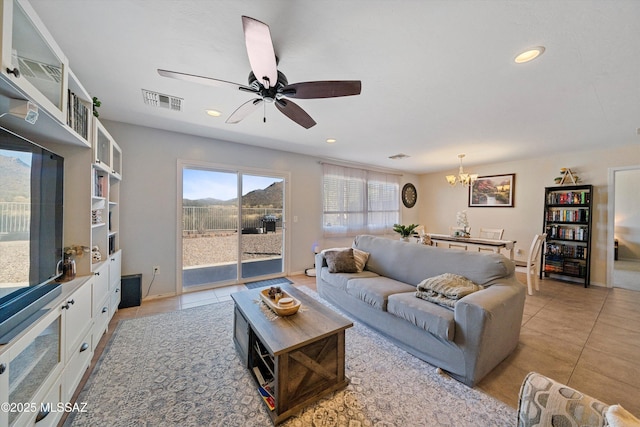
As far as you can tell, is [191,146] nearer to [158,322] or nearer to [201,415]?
[158,322]

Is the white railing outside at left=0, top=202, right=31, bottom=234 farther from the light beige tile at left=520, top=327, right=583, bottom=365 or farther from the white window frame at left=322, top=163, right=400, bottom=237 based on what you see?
the white window frame at left=322, top=163, right=400, bottom=237

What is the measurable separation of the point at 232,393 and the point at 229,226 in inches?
106

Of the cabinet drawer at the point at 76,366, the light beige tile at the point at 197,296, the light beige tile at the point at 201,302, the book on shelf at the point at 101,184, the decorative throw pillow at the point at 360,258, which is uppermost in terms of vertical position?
the book on shelf at the point at 101,184

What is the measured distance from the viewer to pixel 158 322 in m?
2.56

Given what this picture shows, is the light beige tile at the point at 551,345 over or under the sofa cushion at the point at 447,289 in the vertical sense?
under

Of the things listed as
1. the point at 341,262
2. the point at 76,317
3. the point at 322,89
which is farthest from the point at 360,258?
the point at 76,317

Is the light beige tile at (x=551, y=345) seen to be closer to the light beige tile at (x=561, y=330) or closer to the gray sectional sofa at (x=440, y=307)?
the light beige tile at (x=561, y=330)

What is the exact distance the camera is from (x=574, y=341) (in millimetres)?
2252

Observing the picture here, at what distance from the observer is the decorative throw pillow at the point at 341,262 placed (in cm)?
300

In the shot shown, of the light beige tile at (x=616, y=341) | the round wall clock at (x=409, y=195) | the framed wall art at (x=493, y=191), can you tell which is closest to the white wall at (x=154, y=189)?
the round wall clock at (x=409, y=195)

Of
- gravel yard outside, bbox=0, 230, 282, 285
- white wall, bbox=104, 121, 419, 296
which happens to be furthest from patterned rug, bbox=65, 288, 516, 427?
gravel yard outside, bbox=0, 230, 282, 285

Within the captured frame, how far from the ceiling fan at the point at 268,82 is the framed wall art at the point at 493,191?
5.25 meters

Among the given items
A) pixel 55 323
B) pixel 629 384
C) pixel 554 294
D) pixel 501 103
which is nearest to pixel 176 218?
pixel 55 323

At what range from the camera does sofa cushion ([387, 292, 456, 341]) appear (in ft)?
5.55
